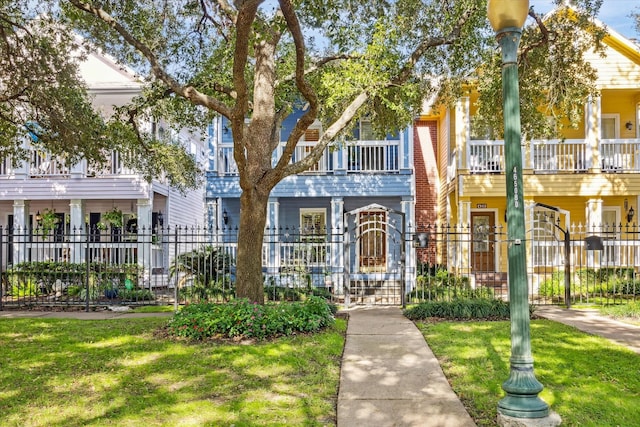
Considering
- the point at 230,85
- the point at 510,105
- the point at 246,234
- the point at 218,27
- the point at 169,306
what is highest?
the point at 218,27

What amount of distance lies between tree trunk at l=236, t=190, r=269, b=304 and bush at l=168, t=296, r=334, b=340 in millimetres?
448

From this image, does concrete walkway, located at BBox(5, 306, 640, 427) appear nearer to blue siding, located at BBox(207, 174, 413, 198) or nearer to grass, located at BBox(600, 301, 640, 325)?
grass, located at BBox(600, 301, 640, 325)

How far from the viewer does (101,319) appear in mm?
11305

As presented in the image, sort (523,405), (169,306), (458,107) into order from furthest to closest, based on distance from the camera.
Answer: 1. (458,107)
2. (169,306)
3. (523,405)

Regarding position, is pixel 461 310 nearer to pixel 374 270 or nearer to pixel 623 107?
pixel 374 270

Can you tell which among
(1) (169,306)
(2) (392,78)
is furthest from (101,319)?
(2) (392,78)

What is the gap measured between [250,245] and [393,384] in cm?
412

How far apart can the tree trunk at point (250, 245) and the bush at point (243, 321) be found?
45 centimetres

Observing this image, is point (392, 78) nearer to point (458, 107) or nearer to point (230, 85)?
point (230, 85)

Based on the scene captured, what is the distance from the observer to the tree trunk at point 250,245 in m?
9.70

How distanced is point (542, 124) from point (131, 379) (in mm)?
10188

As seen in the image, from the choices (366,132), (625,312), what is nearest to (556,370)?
(625,312)

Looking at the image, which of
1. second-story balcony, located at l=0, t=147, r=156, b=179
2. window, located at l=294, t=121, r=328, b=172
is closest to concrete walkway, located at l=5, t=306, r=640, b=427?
window, located at l=294, t=121, r=328, b=172

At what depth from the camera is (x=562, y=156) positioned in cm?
1891
